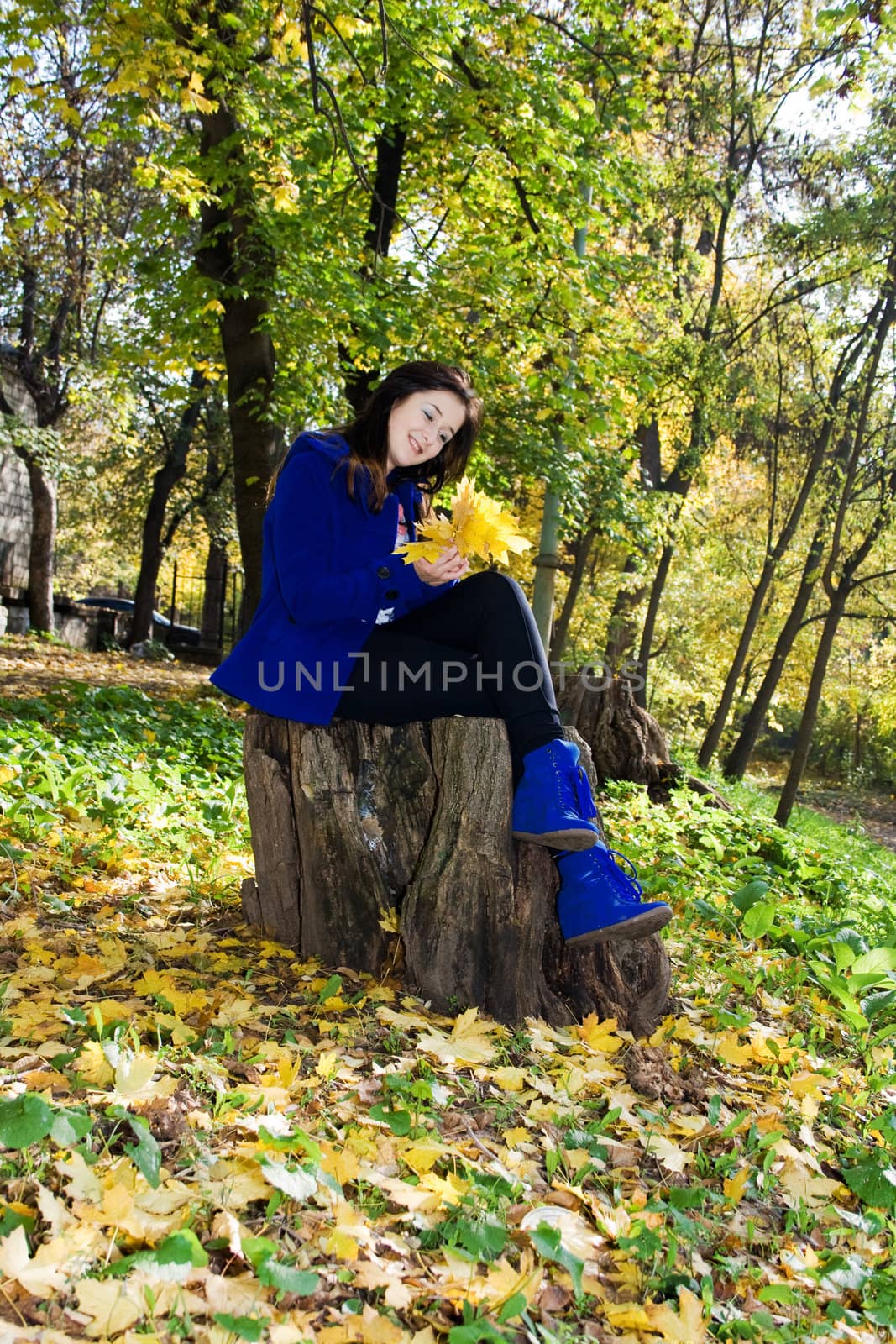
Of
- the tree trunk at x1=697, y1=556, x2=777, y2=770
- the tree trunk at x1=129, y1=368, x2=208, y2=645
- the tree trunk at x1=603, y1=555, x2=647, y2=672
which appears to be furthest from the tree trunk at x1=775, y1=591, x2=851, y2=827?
the tree trunk at x1=129, y1=368, x2=208, y2=645

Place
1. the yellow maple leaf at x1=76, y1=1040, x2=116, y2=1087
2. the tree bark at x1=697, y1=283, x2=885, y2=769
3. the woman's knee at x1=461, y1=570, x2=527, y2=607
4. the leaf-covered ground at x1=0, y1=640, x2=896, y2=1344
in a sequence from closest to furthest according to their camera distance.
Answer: the leaf-covered ground at x1=0, y1=640, x2=896, y2=1344
the yellow maple leaf at x1=76, y1=1040, x2=116, y2=1087
the woman's knee at x1=461, y1=570, x2=527, y2=607
the tree bark at x1=697, y1=283, x2=885, y2=769

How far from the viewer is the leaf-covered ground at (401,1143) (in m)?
1.58

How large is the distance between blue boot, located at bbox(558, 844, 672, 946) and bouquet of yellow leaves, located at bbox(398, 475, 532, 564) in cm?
96

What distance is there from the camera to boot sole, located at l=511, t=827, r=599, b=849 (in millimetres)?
2627

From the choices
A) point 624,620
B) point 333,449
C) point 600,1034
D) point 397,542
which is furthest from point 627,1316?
point 624,620

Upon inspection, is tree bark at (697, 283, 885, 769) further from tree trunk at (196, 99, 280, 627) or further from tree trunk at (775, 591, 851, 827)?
tree trunk at (196, 99, 280, 627)

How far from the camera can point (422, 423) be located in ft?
10.3

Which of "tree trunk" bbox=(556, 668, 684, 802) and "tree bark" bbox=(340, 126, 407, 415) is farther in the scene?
"tree bark" bbox=(340, 126, 407, 415)

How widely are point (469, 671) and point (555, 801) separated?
550 millimetres

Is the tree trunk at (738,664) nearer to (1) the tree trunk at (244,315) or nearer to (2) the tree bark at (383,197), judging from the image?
(2) the tree bark at (383,197)

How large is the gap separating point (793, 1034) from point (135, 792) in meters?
3.29

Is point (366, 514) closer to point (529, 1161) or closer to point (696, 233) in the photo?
point (529, 1161)

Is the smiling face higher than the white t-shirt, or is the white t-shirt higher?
the smiling face

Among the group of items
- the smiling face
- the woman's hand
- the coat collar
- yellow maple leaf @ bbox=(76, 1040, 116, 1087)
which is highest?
the smiling face
